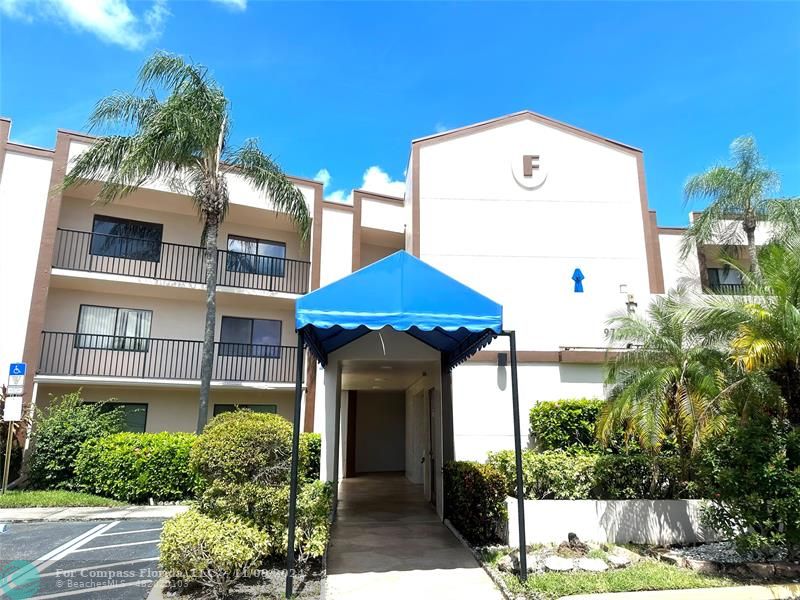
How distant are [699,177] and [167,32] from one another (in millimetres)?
16221

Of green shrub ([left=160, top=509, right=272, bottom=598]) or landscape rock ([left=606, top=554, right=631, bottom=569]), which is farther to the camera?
landscape rock ([left=606, top=554, right=631, bottom=569])

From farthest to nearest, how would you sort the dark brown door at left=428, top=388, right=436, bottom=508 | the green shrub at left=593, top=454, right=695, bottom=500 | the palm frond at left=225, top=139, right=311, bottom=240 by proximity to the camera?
the palm frond at left=225, top=139, right=311, bottom=240
the dark brown door at left=428, top=388, right=436, bottom=508
the green shrub at left=593, top=454, right=695, bottom=500

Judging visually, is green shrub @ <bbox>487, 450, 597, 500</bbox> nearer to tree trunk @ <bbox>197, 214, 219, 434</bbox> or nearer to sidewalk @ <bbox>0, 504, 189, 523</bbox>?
sidewalk @ <bbox>0, 504, 189, 523</bbox>

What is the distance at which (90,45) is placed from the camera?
998 centimetres

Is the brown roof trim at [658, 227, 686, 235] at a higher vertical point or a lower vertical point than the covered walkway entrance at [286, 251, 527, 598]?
higher

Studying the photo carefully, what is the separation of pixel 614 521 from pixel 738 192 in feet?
42.7

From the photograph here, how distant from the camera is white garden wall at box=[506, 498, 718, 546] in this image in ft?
26.0

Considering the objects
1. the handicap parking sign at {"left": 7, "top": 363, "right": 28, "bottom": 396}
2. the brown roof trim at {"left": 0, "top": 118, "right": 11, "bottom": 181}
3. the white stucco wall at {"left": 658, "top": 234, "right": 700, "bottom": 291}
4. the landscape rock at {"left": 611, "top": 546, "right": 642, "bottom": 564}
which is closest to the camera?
the landscape rock at {"left": 611, "top": 546, "right": 642, "bottom": 564}

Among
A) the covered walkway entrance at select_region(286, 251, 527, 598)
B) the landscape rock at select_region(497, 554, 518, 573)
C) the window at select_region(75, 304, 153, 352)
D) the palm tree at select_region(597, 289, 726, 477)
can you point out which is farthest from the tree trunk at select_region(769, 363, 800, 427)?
the window at select_region(75, 304, 153, 352)

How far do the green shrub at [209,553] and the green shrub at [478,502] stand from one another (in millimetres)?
3646

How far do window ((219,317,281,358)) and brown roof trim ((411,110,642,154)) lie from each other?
812 cm

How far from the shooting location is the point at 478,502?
321 inches

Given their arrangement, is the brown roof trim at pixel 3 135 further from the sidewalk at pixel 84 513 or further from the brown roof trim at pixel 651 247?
the brown roof trim at pixel 651 247

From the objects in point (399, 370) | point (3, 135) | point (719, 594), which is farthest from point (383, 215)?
point (719, 594)
